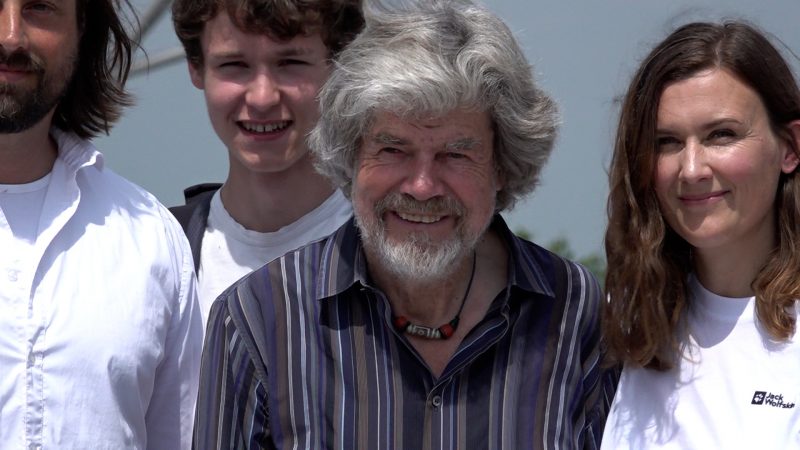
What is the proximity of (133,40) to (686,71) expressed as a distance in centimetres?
141

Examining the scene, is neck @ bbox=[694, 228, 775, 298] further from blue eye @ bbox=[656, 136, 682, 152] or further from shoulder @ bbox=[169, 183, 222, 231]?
shoulder @ bbox=[169, 183, 222, 231]

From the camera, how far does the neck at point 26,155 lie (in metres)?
2.94

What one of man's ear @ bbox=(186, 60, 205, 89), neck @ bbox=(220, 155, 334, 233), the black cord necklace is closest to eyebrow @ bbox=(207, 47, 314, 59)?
man's ear @ bbox=(186, 60, 205, 89)

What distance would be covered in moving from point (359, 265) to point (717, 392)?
82 centimetres

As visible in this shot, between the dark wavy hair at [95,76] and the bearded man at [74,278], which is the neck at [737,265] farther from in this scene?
the dark wavy hair at [95,76]

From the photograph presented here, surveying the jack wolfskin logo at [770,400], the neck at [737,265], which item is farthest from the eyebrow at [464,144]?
the jack wolfskin logo at [770,400]

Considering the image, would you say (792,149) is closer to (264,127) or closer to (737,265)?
(737,265)

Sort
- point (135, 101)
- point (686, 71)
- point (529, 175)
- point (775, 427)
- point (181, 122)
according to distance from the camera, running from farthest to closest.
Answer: point (181, 122), point (135, 101), point (529, 175), point (686, 71), point (775, 427)

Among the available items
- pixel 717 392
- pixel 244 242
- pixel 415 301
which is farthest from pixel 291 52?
pixel 717 392

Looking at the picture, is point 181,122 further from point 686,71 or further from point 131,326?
A: point 686,71

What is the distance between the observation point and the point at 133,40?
3484 millimetres

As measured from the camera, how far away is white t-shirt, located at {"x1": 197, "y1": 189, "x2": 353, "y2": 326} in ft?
11.5

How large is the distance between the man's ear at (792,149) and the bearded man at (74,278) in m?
1.35

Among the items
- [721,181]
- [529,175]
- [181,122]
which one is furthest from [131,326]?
[181,122]
